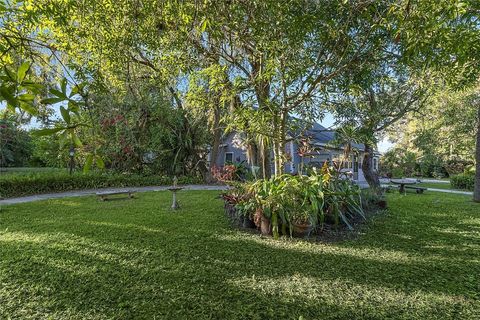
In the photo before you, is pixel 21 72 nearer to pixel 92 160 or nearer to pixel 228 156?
pixel 92 160

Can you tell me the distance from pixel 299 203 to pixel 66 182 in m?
9.67

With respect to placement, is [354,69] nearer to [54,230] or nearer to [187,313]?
[187,313]

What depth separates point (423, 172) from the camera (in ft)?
82.2

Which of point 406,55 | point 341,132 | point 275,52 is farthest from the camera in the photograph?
point 341,132

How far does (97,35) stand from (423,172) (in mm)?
28200

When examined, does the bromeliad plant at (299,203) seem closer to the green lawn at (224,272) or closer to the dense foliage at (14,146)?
the green lawn at (224,272)

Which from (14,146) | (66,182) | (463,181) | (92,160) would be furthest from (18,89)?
(14,146)

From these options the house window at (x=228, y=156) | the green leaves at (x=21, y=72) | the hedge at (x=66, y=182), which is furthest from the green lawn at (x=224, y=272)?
the house window at (x=228, y=156)

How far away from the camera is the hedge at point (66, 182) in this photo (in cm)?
924

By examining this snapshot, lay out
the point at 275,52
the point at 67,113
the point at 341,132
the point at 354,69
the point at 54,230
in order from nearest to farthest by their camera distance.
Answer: the point at 67,113 → the point at 275,52 → the point at 354,69 → the point at 54,230 → the point at 341,132

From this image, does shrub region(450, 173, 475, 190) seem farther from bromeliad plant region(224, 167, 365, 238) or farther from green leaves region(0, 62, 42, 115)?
green leaves region(0, 62, 42, 115)

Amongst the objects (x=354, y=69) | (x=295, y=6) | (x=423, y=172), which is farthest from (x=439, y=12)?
(x=423, y=172)

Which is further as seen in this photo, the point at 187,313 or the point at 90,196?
the point at 90,196

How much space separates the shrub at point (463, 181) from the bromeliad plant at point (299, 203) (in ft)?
38.9
